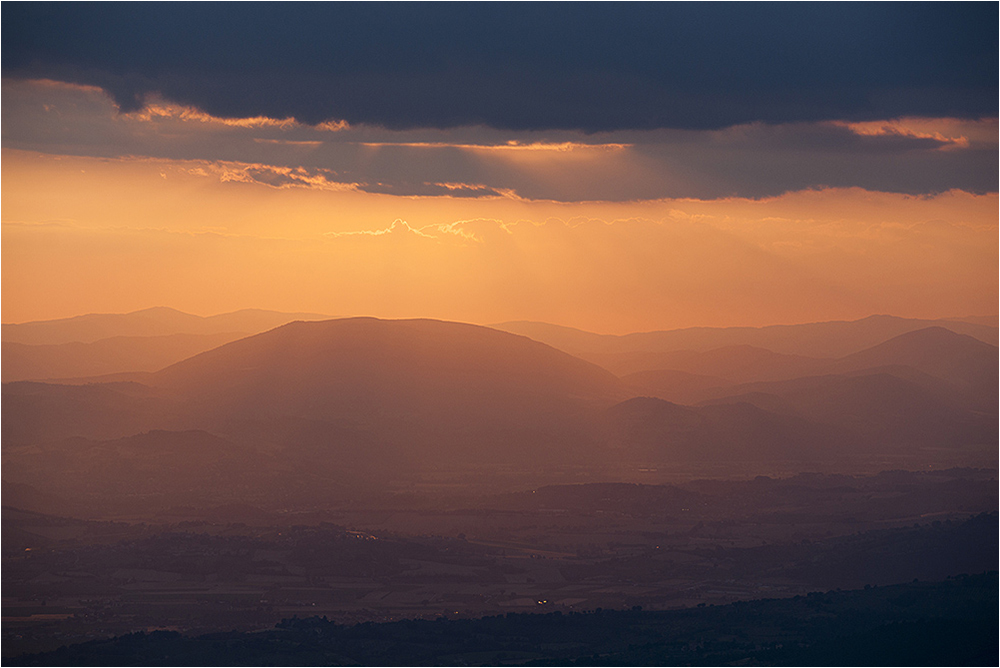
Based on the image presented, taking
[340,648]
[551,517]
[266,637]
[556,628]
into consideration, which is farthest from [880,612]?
[551,517]

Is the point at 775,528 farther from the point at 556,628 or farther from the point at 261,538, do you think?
the point at 556,628

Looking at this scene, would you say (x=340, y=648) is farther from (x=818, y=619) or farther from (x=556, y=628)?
(x=818, y=619)

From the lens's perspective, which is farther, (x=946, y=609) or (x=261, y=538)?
(x=261, y=538)

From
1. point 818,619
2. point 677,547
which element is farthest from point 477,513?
point 818,619

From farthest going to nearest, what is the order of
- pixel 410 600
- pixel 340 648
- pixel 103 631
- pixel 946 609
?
pixel 410 600
pixel 103 631
pixel 340 648
pixel 946 609

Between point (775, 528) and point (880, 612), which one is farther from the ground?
point (775, 528)

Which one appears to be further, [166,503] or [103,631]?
[166,503]

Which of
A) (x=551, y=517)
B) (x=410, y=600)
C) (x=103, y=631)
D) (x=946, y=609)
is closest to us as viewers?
(x=946, y=609)
